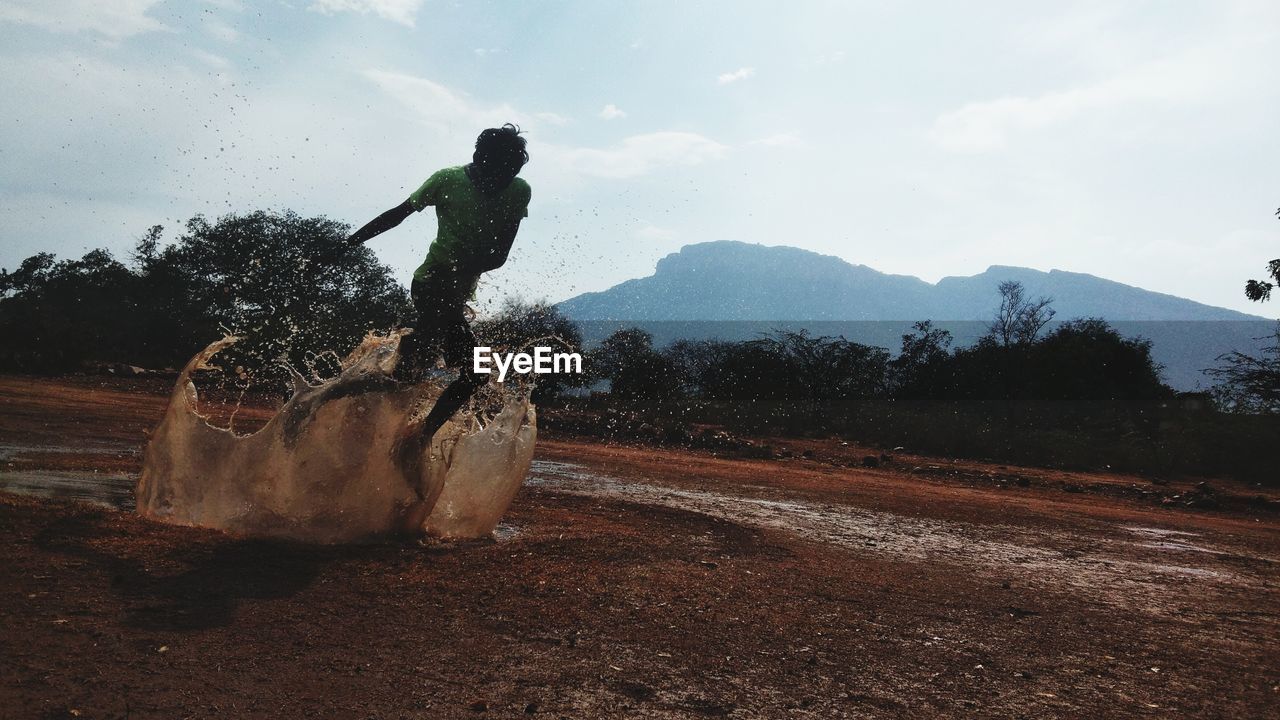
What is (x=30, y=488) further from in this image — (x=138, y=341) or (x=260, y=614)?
(x=138, y=341)

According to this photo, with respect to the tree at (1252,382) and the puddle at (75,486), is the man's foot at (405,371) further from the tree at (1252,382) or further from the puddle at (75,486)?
the tree at (1252,382)

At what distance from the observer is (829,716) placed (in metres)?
2.46

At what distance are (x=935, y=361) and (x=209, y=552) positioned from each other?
26.3 m

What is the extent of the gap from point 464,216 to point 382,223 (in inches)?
23.9

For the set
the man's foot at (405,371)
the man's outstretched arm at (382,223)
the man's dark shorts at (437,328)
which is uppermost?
the man's outstretched arm at (382,223)

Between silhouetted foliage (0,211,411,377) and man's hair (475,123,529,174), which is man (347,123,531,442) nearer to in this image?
man's hair (475,123,529,174)

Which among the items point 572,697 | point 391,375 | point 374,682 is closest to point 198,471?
point 391,375

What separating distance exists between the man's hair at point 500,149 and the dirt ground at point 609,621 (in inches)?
84.7

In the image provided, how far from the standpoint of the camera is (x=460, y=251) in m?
4.31

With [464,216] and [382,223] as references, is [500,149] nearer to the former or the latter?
[464,216]

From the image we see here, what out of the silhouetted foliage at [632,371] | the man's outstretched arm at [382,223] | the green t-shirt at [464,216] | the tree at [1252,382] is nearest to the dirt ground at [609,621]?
the green t-shirt at [464,216]

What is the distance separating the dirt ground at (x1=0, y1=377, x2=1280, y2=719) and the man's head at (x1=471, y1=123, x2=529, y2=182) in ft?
6.91

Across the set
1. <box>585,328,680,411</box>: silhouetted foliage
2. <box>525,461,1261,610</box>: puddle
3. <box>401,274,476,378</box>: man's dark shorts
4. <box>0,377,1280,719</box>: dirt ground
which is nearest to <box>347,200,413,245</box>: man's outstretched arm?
<box>401,274,476,378</box>: man's dark shorts

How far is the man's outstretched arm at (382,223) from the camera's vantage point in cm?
456
